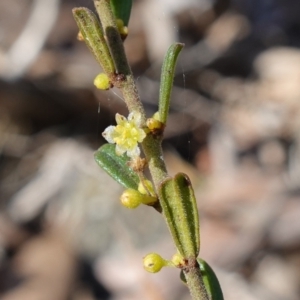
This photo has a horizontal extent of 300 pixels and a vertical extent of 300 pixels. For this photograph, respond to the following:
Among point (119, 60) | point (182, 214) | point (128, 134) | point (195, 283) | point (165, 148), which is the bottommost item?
point (195, 283)

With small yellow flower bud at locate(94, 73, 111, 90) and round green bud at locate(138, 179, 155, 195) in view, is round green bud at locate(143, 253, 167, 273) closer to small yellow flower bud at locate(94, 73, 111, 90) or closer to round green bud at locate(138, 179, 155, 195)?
round green bud at locate(138, 179, 155, 195)

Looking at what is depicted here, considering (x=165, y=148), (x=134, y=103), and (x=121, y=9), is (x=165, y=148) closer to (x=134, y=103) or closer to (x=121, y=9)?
(x=121, y=9)

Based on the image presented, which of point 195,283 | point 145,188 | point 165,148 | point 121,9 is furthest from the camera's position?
point 165,148

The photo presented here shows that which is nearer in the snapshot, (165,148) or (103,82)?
(103,82)

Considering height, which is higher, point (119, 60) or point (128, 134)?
point (119, 60)

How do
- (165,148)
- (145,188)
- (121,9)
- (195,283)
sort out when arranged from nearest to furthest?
(195,283) < (145,188) < (121,9) < (165,148)

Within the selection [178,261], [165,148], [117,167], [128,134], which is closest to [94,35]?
[128,134]

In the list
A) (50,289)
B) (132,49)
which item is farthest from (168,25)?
(50,289)

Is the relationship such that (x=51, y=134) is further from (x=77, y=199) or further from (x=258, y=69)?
(x=258, y=69)
